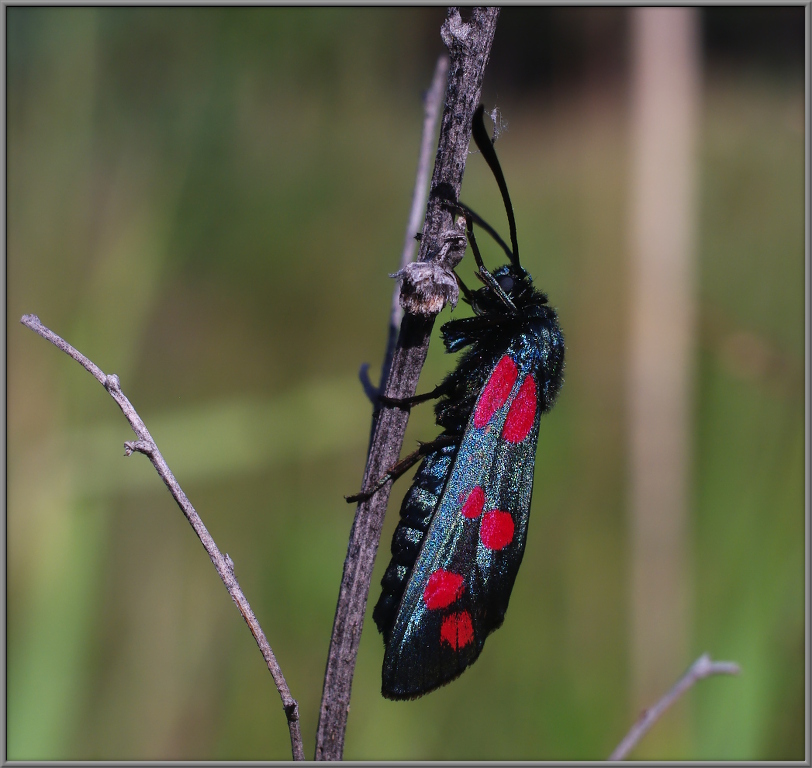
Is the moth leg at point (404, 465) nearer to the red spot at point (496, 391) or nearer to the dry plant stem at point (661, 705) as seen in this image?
the red spot at point (496, 391)

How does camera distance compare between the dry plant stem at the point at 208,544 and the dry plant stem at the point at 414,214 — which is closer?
the dry plant stem at the point at 208,544

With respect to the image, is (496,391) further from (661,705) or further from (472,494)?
(661,705)

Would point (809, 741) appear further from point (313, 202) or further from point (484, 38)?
point (313, 202)

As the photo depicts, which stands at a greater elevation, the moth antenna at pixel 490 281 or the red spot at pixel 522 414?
the moth antenna at pixel 490 281

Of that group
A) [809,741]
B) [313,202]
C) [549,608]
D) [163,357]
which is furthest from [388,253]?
[809,741]

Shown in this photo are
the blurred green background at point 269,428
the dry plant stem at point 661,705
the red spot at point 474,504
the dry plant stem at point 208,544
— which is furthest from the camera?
the blurred green background at point 269,428

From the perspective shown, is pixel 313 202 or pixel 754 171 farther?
pixel 754 171

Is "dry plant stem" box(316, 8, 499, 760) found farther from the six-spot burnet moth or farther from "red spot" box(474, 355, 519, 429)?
"red spot" box(474, 355, 519, 429)

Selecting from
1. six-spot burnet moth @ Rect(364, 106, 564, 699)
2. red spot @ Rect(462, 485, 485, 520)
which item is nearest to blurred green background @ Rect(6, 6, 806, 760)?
six-spot burnet moth @ Rect(364, 106, 564, 699)

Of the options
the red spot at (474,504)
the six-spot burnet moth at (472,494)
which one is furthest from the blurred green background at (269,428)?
the red spot at (474,504)
